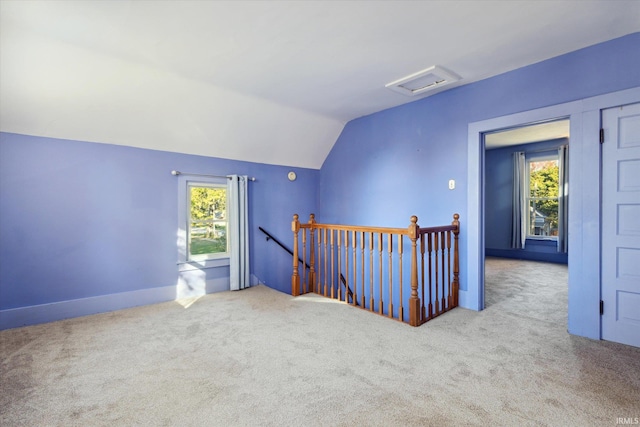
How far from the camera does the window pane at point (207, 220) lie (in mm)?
3994

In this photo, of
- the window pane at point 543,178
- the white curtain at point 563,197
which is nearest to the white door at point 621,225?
the white curtain at point 563,197

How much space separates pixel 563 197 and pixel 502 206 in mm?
1203

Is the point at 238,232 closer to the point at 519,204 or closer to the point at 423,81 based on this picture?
the point at 423,81

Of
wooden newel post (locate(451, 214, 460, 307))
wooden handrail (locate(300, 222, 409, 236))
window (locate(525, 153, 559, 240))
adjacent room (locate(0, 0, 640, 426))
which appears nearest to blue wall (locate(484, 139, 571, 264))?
window (locate(525, 153, 559, 240))

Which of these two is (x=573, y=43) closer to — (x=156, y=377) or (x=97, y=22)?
(x=97, y=22)

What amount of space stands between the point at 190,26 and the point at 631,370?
387cm

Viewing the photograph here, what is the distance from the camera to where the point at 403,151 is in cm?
399

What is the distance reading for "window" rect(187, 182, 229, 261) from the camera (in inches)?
156

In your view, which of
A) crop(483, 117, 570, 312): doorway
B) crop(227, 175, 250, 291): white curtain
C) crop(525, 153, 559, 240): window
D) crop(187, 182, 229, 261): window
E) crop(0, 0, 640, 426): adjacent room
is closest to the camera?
crop(0, 0, 640, 426): adjacent room

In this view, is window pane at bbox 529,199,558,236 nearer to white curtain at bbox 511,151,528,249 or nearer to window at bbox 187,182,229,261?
white curtain at bbox 511,151,528,249

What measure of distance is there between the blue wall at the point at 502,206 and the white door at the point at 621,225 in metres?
4.65

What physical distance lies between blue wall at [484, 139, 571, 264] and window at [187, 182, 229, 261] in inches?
244

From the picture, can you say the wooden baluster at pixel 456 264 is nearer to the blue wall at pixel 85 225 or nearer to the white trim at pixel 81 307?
the blue wall at pixel 85 225

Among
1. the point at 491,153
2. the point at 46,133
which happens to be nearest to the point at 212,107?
the point at 46,133
